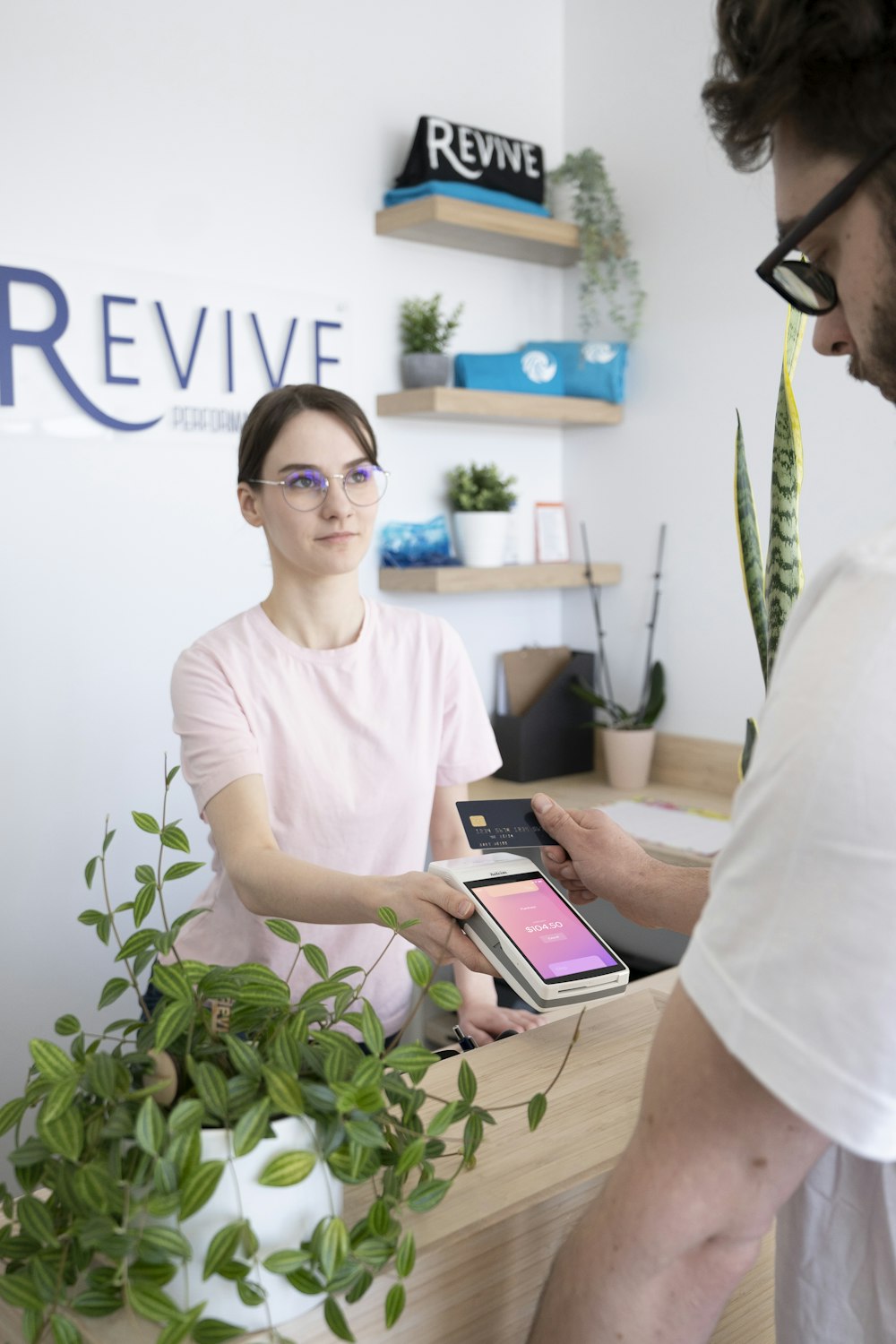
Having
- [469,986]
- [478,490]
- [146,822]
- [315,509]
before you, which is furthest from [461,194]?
[146,822]

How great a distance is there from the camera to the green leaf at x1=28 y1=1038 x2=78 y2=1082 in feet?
2.49

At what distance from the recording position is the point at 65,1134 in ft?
2.37

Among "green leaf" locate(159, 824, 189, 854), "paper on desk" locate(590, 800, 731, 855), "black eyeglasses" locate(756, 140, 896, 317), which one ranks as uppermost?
"black eyeglasses" locate(756, 140, 896, 317)

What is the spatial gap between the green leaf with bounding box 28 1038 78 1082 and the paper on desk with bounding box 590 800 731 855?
1.88 meters

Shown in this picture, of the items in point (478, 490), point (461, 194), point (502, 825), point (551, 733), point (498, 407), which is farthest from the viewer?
point (551, 733)

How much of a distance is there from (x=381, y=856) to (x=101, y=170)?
1.67 m

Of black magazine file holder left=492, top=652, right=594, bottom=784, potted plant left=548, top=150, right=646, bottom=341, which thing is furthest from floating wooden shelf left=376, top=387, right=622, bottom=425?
black magazine file holder left=492, top=652, right=594, bottom=784

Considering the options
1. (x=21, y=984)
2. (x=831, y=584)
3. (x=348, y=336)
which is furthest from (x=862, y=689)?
(x=348, y=336)

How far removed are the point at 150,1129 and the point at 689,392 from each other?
2.87 metres

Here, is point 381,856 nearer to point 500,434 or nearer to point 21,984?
point 21,984

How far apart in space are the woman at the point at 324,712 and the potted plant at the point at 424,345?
122cm

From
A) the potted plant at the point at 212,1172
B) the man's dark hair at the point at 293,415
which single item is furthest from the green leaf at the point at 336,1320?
the man's dark hair at the point at 293,415

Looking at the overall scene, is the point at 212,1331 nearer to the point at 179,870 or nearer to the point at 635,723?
the point at 179,870

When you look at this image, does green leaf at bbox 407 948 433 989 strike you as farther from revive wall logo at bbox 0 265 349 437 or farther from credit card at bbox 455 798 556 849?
revive wall logo at bbox 0 265 349 437
